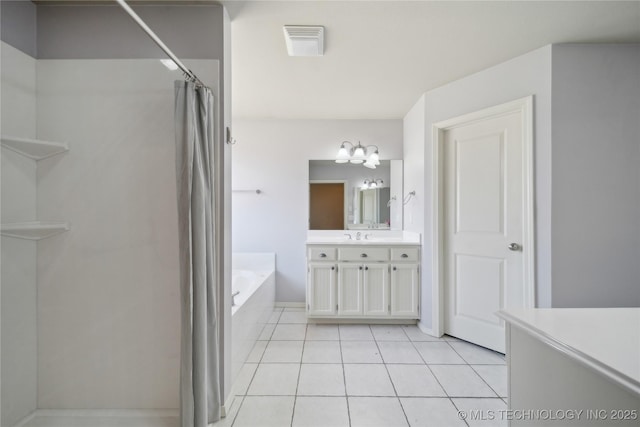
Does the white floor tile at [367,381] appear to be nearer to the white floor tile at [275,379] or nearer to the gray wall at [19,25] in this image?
the white floor tile at [275,379]

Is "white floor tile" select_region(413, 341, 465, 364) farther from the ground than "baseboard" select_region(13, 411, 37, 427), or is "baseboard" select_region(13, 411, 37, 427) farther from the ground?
"baseboard" select_region(13, 411, 37, 427)

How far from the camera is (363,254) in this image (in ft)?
9.06

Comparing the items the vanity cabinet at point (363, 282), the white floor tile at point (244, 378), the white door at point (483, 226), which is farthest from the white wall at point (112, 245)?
the white door at point (483, 226)

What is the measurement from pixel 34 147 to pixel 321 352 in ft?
7.35

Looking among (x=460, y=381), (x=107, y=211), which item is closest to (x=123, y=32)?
(x=107, y=211)

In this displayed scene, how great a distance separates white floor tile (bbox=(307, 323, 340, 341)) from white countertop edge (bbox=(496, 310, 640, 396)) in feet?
6.11

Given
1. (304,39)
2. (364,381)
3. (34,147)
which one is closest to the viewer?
(34,147)

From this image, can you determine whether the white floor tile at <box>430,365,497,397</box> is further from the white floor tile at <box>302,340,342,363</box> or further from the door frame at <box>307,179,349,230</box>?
the door frame at <box>307,179,349,230</box>

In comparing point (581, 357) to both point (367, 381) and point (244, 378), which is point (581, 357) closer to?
point (367, 381)

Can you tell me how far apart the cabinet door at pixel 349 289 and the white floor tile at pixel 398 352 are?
0.43 meters

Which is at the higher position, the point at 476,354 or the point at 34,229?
the point at 34,229

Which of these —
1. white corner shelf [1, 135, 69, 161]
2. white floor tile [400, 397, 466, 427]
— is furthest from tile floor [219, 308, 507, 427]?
white corner shelf [1, 135, 69, 161]

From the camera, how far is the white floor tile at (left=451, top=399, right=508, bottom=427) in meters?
1.51

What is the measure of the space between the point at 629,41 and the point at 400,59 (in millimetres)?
1496
